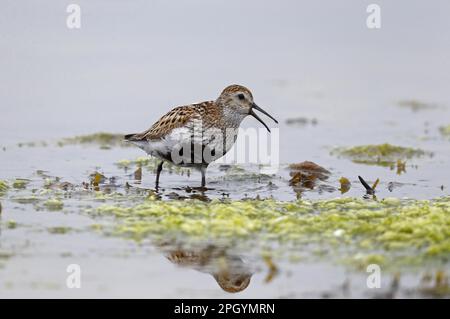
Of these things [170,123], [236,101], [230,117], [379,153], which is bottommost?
[379,153]

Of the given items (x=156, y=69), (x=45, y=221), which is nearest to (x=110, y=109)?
(x=156, y=69)

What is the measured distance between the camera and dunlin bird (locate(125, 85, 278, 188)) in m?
10.6

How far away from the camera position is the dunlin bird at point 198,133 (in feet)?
34.9

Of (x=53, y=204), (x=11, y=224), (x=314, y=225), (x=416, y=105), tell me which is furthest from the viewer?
(x=416, y=105)

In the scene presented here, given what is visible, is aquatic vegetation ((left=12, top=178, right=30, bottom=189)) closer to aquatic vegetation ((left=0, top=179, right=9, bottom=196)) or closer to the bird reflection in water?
aquatic vegetation ((left=0, top=179, right=9, bottom=196))

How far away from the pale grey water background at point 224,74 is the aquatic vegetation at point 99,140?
0.33m

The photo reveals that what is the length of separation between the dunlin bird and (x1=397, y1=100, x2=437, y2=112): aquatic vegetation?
6428 millimetres

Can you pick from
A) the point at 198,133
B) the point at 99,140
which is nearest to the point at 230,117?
the point at 198,133

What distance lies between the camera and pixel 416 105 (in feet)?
55.8

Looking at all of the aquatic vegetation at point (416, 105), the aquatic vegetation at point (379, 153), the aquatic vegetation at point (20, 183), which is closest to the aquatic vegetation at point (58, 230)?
the aquatic vegetation at point (20, 183)

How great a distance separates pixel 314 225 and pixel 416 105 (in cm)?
896

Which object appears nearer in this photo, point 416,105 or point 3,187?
point 3,187

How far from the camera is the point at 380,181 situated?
11867mm

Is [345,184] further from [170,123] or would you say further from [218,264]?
[218,264]
